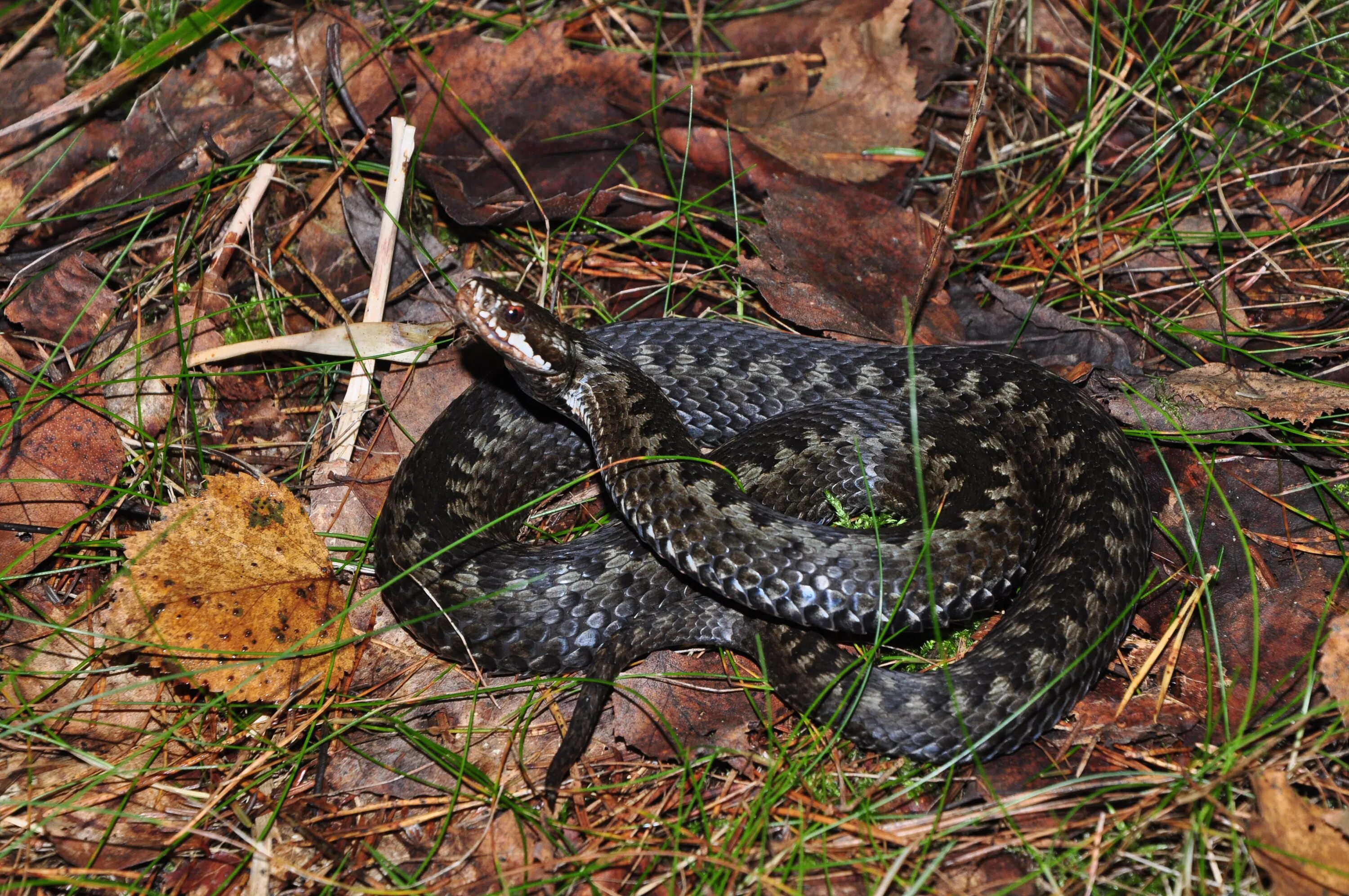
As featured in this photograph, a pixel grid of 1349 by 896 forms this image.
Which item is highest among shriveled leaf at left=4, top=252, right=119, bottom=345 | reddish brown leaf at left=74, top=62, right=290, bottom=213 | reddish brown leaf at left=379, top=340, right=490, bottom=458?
reddish brown leaf at left=74, top=62, right=290, bottom=213

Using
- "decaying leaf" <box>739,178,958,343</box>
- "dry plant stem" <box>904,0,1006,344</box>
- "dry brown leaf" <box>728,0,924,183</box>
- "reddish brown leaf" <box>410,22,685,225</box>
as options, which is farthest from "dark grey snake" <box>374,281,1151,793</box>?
"dry brown leaf" <box>728,0,924,183</box>

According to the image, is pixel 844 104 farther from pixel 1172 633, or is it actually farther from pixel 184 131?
pixel 184 131

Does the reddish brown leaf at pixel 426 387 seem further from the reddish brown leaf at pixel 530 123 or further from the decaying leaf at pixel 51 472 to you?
the decaying leaf at pixel 51 472

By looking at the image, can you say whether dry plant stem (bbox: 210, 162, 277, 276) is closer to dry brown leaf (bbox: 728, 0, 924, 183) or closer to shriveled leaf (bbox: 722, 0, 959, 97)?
dry brown leaf (bbox: 728, 0, 924, 183)

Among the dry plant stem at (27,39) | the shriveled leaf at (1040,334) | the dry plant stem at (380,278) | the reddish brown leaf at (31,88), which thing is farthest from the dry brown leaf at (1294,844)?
the dry plant stem at (27,39)

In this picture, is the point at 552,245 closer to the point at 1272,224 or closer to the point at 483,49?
the point at 483,49

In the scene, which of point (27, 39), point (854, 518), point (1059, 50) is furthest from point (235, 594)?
point (1059, 50)
